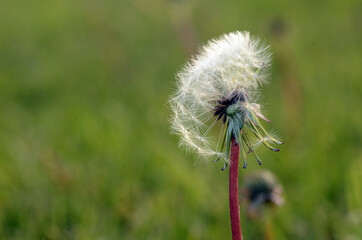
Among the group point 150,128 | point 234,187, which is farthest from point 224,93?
point 150,128

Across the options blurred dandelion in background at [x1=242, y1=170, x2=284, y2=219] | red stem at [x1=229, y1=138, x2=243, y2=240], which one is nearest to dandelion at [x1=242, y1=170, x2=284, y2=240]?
blurred dandelion in background at [x1=242, y1=170, x2=284, y2=219]

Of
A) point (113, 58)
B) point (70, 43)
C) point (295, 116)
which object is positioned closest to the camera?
point (295, 116)

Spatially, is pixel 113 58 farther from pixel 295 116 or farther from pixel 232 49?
pixel 232 49

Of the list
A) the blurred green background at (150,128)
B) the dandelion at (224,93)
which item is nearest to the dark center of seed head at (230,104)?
the dandelion at (224,93)

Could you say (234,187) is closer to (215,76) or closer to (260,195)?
(215,76)

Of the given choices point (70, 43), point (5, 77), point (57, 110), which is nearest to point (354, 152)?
point (57, 110)

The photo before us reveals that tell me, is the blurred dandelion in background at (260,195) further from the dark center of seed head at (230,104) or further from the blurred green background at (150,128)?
the dark center of seed head at (230,104)
